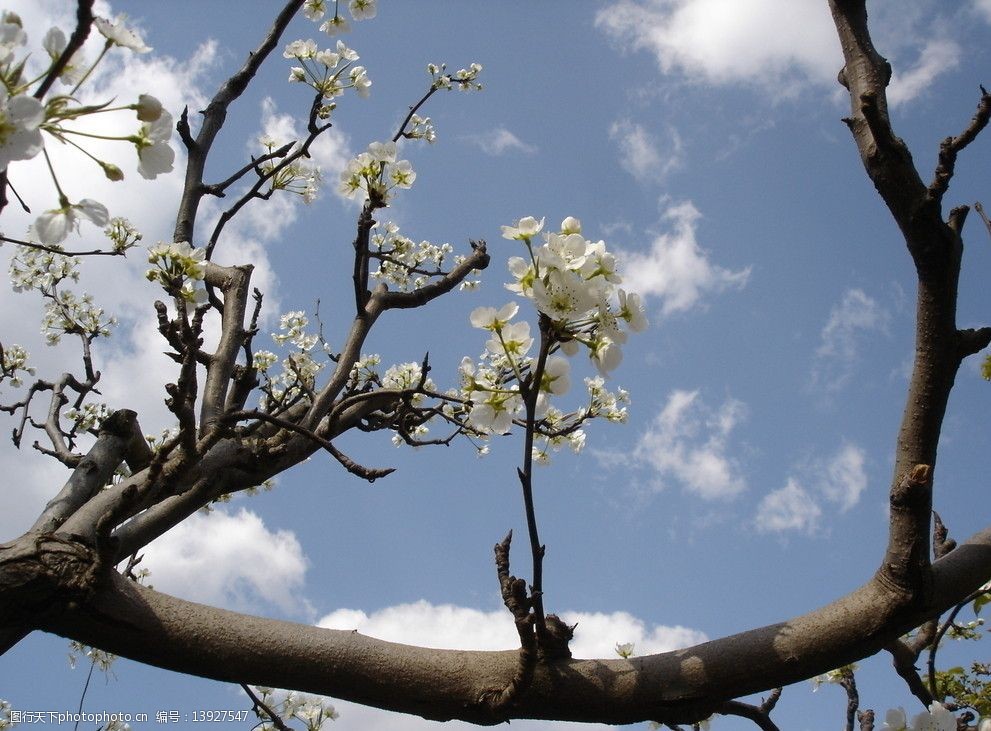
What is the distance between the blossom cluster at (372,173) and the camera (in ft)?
11.3

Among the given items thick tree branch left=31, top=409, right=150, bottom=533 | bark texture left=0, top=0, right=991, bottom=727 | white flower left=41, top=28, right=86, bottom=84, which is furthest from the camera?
thick tree branch left=31, top=409, right=150, bottom=533

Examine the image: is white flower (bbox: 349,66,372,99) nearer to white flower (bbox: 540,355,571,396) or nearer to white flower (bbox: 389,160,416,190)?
white flower (bbox: 389,160,416,190)

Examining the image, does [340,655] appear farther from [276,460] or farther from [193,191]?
[193,191]

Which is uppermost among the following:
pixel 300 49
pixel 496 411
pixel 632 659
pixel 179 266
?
pixel 300 49

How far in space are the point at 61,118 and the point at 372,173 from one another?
2.36 meters

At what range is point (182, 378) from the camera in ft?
6.57

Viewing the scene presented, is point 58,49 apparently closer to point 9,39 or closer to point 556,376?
point 9,39

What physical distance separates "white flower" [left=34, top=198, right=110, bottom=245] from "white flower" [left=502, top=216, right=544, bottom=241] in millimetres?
907

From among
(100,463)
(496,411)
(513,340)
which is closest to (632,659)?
(496,411)

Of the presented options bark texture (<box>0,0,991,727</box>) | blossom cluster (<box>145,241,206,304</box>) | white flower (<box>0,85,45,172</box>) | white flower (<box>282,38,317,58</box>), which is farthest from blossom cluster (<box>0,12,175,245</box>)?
white flower (<box>282,38,317,58</box>)

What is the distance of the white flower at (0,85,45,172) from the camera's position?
44.1 inches

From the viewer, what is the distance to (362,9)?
4957mm

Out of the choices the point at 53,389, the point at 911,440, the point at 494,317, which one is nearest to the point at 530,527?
the point at 494,317

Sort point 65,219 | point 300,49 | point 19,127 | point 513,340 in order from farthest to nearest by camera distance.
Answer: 1. point 300,49
2. point 513,340
3. point 65,219
4. point 19,127
